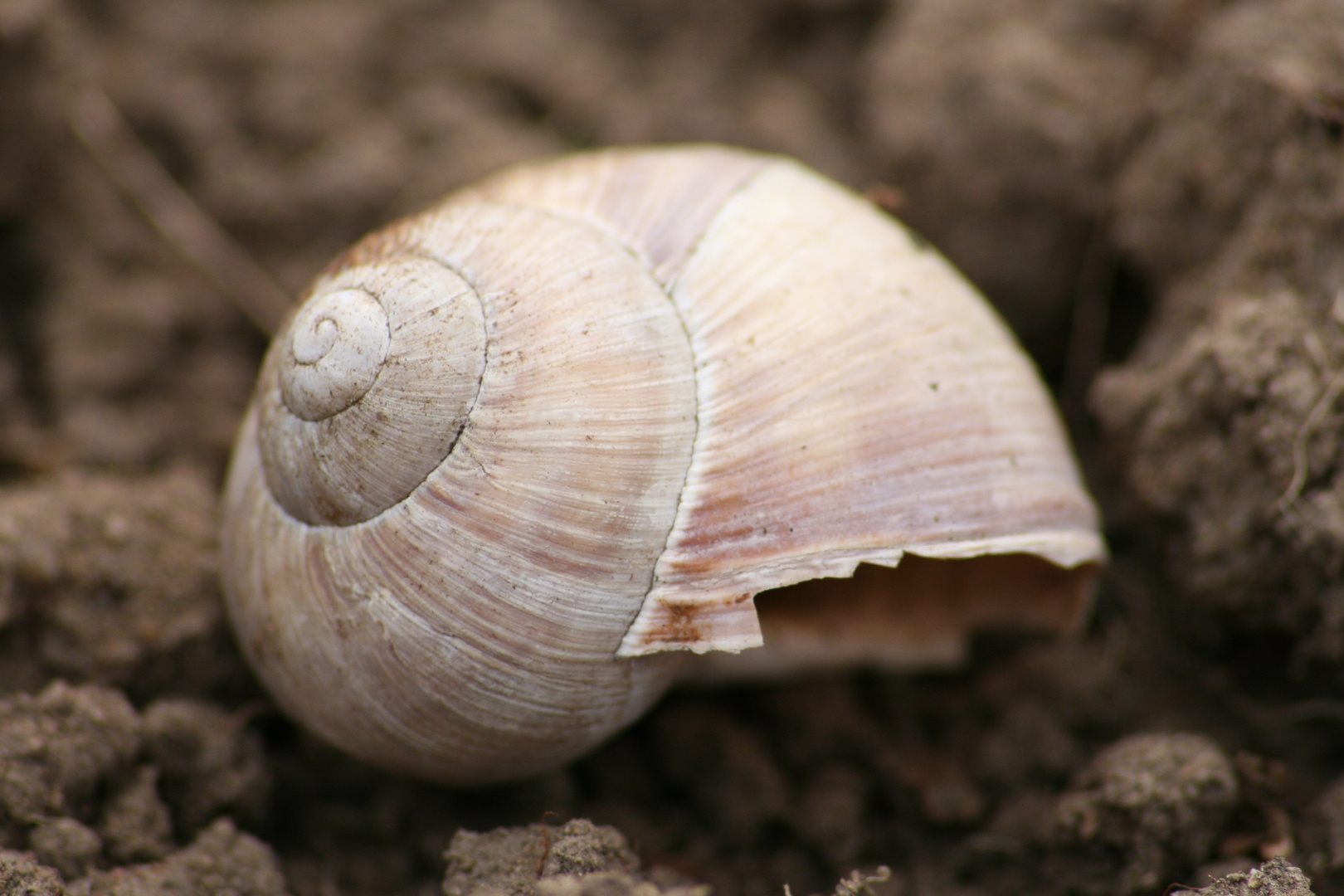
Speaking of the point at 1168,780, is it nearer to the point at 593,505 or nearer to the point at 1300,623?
the point at 1300,623

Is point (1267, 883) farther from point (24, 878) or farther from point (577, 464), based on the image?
point (24, 878)

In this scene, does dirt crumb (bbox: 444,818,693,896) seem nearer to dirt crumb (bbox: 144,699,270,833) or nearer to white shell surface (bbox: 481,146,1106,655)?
white shell surface (bbox: 481,146,1106,655)

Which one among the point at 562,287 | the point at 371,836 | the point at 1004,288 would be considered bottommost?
the point at 371,836

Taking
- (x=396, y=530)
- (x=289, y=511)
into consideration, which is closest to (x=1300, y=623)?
(x=396, y=530)

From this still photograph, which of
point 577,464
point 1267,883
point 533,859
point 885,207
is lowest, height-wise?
point 1267,883

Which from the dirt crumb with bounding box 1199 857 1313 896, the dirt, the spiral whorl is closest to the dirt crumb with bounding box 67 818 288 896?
the dirt

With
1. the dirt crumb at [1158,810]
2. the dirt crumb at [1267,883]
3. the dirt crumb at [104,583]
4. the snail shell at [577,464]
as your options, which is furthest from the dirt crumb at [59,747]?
the dirt crumb at [1267,883]

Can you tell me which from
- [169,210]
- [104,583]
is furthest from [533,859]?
[169,210]
